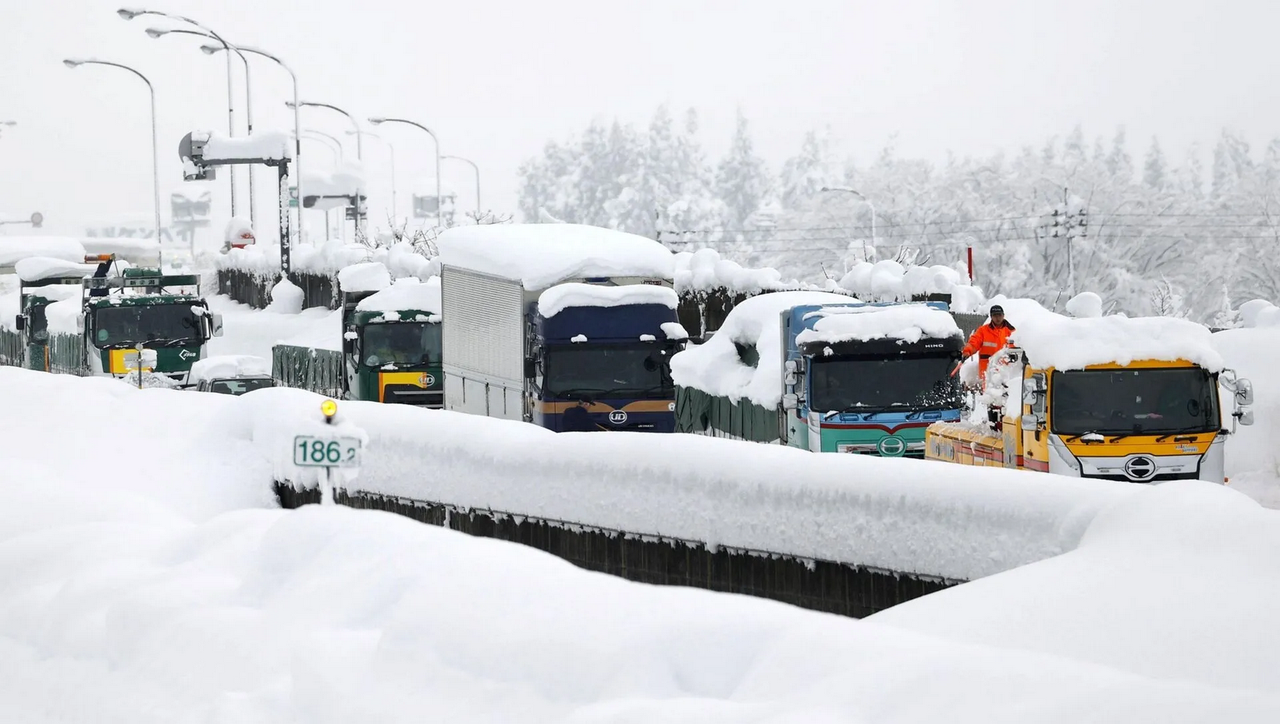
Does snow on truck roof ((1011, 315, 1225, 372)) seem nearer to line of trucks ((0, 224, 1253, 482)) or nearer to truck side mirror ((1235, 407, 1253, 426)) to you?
line of trucks ((0, 224, 1253, 482))

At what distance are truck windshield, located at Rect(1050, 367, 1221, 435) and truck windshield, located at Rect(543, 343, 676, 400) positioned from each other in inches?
331

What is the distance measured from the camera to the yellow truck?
56.3 ft

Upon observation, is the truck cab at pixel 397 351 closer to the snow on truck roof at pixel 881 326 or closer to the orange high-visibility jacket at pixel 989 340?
the snow on truck roof at pixel 881 326

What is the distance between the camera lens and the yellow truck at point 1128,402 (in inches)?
675

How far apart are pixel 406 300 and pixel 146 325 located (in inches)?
275

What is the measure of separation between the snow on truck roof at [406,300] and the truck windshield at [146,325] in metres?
4.90

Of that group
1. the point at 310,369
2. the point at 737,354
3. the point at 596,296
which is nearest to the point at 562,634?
the point at 596,296

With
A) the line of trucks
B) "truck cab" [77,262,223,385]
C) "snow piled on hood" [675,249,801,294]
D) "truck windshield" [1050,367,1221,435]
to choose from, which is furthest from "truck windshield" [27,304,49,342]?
"truck windshield" [1050,367,1221,435]

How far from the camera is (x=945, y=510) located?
41.3 feet

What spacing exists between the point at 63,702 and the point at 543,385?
14784mm

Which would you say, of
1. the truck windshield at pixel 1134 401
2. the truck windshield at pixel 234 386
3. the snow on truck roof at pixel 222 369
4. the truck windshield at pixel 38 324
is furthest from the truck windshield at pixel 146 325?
the truck windshield at pixel 1134 401

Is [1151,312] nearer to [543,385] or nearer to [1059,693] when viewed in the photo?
[543,385]

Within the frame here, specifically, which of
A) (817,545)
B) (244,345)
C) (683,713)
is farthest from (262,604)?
(244,345)

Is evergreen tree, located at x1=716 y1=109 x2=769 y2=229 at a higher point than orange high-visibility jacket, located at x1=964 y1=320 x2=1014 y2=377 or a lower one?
higher
